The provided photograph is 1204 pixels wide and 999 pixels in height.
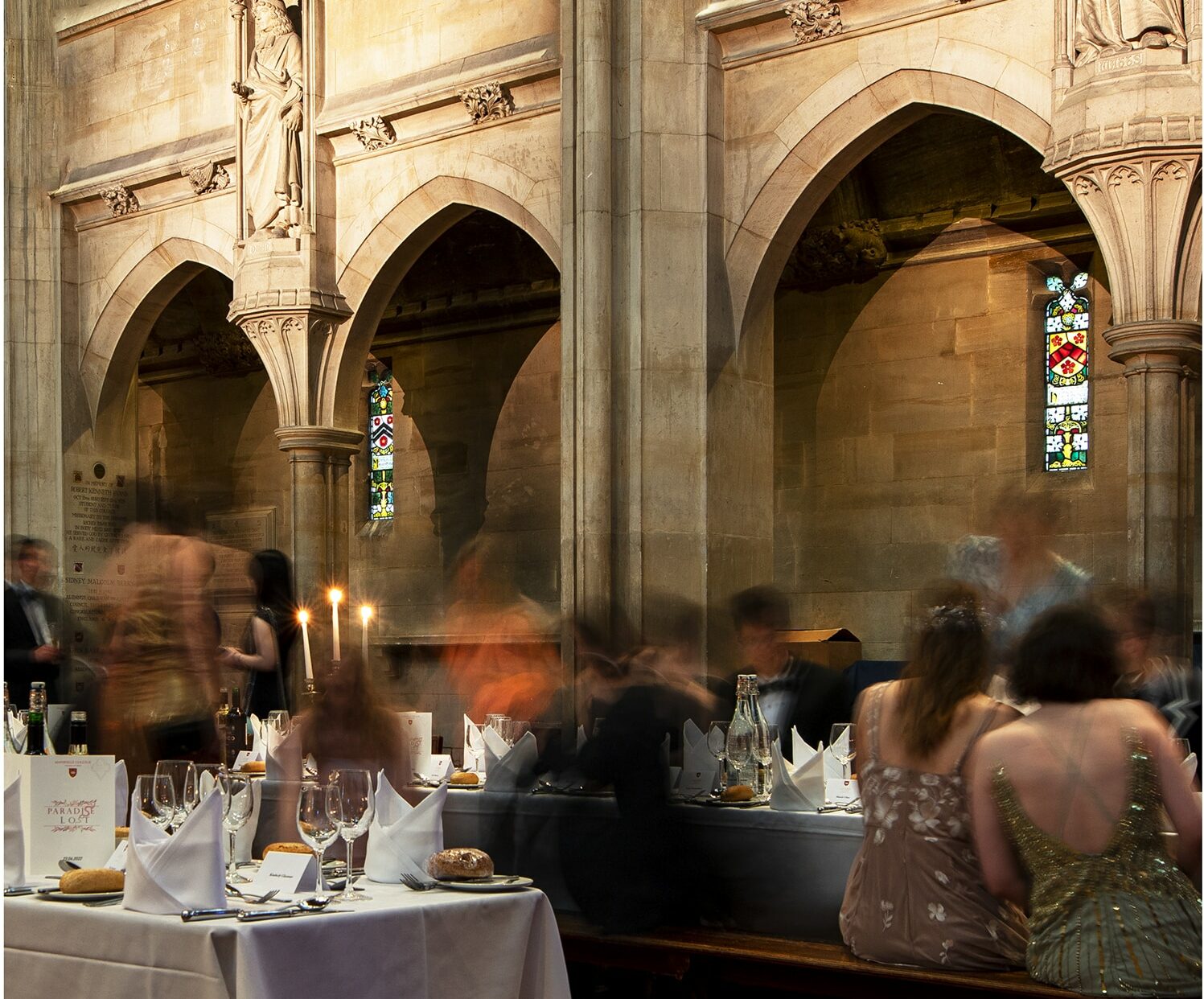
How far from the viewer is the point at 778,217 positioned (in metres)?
10.1

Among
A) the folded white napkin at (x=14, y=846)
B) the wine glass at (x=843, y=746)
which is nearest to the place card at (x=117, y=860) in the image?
the folded white napkin at (x=14, y=846)

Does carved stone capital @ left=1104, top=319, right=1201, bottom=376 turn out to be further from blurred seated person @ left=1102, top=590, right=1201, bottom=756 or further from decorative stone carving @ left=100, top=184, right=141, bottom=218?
decorative stone carving @ left=100, top=184, right=141, bottom=218

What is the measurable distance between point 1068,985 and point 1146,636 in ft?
12.9

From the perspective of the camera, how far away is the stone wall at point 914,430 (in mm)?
12297

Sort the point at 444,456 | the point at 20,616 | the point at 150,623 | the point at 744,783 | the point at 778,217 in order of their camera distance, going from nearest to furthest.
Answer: the point at 744,783 < the point at 150,623 < the point at 20,616 < the point at 778,217 < the point at 444,456

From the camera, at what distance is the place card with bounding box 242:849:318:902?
384cm

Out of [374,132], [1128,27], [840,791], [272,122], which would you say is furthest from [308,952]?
[272,122]

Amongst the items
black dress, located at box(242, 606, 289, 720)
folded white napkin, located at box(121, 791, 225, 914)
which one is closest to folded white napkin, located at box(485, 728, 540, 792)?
black dress, located at box(242, 606, 289, 720)

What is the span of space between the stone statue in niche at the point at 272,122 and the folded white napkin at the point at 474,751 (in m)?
5.87

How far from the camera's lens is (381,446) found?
16.6 meters

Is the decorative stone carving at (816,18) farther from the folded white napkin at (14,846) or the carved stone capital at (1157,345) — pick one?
the folded white napkin at (14,846)

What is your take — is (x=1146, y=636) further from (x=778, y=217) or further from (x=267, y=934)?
(x=267, y=934)

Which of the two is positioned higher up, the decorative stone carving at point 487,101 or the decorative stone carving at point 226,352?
the decorative stone carving at point 487,101

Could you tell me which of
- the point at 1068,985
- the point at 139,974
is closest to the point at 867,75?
the point at 1068,985
